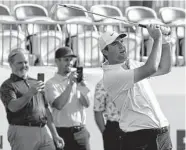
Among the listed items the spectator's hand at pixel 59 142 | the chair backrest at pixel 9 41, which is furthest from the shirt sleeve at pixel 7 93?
the chair backrest at pixel 9 41

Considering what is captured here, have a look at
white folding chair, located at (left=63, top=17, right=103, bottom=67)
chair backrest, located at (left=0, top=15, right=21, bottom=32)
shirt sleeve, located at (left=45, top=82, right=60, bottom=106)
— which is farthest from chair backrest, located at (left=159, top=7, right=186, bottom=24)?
shirt sleeve, located at (left=45, top=82, right=60, bottom=106)

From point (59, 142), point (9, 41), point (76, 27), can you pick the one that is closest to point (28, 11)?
point (76, 27)

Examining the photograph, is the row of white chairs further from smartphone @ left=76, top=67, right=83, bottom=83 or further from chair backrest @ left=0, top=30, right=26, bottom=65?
smartphone @ left=76, top=67, right=83, bottom=83

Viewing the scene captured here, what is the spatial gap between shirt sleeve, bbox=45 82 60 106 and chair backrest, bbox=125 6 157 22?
4.22 metres

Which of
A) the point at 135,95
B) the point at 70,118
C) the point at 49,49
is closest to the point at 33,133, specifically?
the point at 70,118

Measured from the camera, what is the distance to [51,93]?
888cm

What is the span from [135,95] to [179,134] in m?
5.24

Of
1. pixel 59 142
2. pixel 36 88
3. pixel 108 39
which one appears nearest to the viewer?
pixel 108 39

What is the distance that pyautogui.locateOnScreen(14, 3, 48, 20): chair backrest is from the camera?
40.3 ft

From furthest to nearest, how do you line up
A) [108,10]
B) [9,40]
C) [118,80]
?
[108,10] < [9,40] < [118,80]

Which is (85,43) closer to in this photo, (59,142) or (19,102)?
(59,142)

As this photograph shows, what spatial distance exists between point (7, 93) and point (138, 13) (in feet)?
19.4

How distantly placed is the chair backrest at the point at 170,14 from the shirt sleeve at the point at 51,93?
15.2ft

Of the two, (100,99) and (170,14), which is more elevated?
(170,14)
